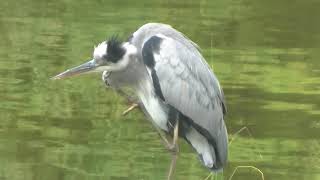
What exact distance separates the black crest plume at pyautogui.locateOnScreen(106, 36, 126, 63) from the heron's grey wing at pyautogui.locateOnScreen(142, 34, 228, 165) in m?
0.15

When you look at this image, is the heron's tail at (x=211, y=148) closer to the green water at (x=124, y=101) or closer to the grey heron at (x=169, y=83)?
the grey heron at (x=169, y=83)

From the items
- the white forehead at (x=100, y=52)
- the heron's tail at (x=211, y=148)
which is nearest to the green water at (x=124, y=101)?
the heron's tail at (x=211, y=148)

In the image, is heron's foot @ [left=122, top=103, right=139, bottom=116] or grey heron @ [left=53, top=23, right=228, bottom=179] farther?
grey heron @ [left=53, top=23, right=228, bottom=179]

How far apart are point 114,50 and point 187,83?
0.52m

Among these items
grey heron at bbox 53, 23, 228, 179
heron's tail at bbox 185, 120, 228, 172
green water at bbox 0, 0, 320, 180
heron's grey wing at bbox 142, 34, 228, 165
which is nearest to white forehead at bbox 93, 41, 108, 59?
grey heron at bbox 53, 23, 228, 179

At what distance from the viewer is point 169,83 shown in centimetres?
496

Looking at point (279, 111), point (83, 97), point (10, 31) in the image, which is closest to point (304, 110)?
point (279, 111)

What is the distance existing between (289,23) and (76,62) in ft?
14.8

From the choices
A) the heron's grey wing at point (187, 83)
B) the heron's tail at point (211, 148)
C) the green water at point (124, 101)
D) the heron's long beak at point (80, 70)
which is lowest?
the green water at point (124, 101)

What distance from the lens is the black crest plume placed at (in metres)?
4.73

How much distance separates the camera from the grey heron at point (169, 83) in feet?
15.7

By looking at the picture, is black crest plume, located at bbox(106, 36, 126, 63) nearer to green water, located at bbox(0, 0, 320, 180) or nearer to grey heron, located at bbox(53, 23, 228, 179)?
grey heron, located at bbox(53, 23, 228, 179)

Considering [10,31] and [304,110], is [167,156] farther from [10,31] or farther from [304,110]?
[10,31]

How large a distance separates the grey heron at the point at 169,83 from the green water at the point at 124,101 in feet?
4.79
